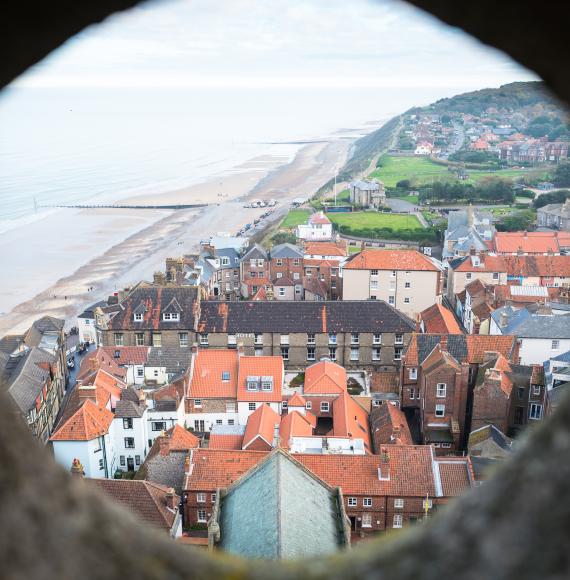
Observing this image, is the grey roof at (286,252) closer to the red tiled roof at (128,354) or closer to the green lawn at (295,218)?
the green lawn at (295,218)

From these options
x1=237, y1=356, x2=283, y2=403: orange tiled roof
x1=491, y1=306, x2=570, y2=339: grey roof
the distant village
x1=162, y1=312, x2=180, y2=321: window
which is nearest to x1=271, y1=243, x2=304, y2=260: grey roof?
the distant village

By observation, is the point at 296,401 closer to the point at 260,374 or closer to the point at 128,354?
the point at 260,374

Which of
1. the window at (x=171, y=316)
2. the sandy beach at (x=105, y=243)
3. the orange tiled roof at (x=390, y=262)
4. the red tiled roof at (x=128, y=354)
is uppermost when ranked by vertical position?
the orange tiled roof at (x=390, y=262)

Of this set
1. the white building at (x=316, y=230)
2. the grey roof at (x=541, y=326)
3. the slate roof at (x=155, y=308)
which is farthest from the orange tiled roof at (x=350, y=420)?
the white building at (x=316, y=230)

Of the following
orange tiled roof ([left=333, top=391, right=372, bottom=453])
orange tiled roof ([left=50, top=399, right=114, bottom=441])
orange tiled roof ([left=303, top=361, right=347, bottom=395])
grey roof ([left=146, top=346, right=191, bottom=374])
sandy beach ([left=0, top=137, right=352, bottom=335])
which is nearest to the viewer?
orange tiled roof ([left=50, top=399, right=114, bottom=441])

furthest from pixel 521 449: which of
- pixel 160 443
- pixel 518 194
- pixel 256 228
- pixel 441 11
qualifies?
pixel 518 194

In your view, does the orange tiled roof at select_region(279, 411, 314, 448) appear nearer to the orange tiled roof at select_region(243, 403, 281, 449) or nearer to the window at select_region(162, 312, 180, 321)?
the orange tiled roof at select_region(243, 403, 281, 449)

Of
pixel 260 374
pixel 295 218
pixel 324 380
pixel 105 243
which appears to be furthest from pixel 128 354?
pixel 295 218
